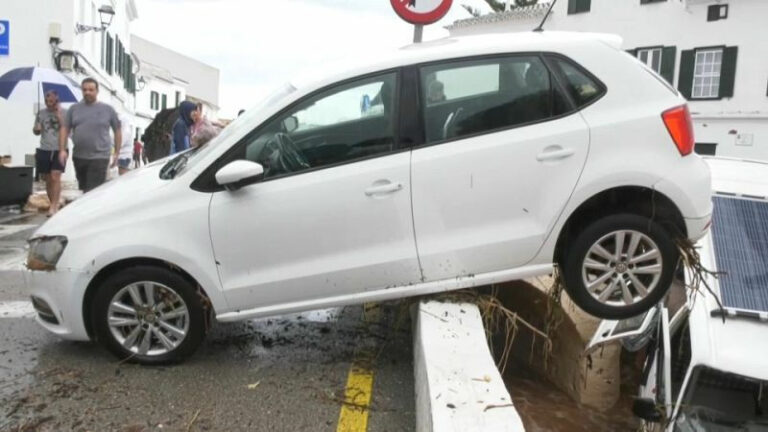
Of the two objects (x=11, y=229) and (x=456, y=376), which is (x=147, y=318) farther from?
(x=11, y=229)

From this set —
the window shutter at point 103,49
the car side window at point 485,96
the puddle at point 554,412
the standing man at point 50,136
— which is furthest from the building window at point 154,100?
the car side window at point 485,96

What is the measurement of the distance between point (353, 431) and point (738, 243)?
3.61 m

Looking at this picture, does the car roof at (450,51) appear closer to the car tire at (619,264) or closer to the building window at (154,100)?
the car tire at (619,264)

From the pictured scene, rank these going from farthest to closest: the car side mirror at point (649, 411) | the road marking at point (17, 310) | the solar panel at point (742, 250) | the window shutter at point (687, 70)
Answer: the window shutter at point (687, 70)
the road marking at point (17, 310)
the solar panel at point (742, 250)
the car side mirror at point (649, 411)

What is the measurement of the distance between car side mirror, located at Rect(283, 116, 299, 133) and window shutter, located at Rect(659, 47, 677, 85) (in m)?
22.7

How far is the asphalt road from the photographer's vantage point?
131 inches

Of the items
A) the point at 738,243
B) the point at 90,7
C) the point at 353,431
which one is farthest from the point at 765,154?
the point at 353,431

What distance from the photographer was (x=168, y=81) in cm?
4569

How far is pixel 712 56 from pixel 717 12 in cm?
150

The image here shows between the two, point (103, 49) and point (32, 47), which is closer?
point (32, 47)

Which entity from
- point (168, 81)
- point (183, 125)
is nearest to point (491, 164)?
point (183, 125)

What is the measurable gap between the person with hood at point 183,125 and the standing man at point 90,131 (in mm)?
770

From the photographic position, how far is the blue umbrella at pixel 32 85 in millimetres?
11375

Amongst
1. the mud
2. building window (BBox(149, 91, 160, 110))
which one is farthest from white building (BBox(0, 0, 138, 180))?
building window (BBox(149, 91, 160, 110))
